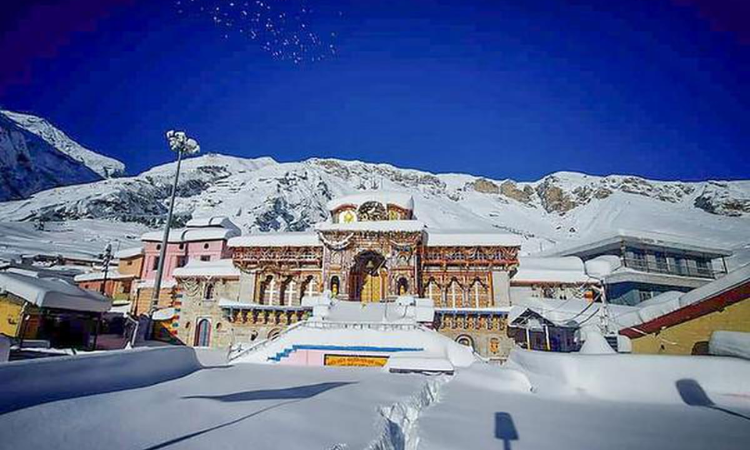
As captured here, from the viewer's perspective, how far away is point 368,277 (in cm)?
2661

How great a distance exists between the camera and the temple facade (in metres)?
24.0

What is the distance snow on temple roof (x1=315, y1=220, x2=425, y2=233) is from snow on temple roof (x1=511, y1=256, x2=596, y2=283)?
7.45m

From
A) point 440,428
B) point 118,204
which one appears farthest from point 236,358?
point 118,204

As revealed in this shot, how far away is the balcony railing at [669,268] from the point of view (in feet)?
Result: 89.2

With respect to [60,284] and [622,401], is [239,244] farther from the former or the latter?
[622,401]

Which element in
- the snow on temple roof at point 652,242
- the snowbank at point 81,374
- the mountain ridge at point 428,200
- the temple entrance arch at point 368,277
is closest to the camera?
the snowbank at point 81,374

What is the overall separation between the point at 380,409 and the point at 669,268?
105ft

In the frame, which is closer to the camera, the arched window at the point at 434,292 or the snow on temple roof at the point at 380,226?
the snow on temple roof at the point at 380,226

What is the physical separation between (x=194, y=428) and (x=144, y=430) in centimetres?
39

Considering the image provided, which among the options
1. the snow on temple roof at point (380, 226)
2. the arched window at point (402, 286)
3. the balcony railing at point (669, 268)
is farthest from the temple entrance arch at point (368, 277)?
the balcony railing at point (669, 268)

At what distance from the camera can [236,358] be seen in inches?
651

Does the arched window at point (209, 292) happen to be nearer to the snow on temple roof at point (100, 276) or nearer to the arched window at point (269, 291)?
the arched window at point (269, 291)

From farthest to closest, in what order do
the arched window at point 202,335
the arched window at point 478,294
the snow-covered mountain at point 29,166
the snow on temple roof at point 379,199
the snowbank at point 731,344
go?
the snow-covered mountain at point 29,166 < the snow on temple roof at point 379,199 < the arched window at point 202,335 < the arched window at point 478,294 < the snowbank at point 731,344

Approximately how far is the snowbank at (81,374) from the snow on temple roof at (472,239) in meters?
20.8
